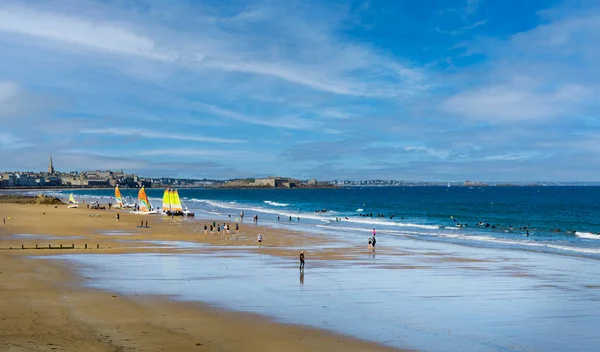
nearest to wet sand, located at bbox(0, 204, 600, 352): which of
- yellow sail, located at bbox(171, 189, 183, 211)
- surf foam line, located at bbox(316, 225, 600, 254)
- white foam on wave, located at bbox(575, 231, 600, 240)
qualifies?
surf foam line, located at bbox(316, 225, 600, 254)

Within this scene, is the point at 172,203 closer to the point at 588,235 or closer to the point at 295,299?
the point at 588,235

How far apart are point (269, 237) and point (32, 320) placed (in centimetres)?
3297

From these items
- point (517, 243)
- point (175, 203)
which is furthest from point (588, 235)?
point (175, 203)

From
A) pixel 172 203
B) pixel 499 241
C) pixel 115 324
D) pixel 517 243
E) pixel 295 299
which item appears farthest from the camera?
pixel 172 203

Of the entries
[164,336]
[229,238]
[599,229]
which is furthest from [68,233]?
[599,229]

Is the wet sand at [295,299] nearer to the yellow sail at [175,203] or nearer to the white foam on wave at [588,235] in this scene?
the white foam on wave at [588,235]

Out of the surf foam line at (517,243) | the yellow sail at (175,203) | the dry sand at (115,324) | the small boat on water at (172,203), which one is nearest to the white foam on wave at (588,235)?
the surf foam line at (517,243)

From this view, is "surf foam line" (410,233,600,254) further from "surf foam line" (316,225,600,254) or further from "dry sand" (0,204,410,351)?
"dry sand" (0,204,410,351)

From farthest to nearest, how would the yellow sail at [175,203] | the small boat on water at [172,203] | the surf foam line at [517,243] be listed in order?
the yellow sail at [175,203] < the small boat on water at [172,203] < the surf foam line at [517,243]

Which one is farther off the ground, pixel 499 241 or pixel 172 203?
pixel 172 203

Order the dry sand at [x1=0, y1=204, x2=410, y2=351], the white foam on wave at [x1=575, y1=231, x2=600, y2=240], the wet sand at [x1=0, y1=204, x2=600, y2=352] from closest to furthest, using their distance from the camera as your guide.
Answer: the dry sand at [x1=0, y1=204, x2=410, y2=351]
the wet sand at [x1=0, y1=204, x2=600, y2=352]
the white foam on wave at [x1=575, y1=231, x2=600, y2=240]

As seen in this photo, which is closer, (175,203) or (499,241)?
(499,241)

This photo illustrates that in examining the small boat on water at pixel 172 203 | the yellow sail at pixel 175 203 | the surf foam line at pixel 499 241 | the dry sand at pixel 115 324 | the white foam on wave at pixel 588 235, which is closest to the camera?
the dry sand at pixel 115 324

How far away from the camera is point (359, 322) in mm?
17531
